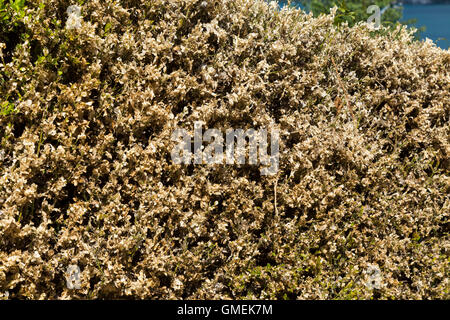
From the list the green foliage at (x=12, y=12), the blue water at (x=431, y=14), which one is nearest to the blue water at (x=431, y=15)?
the blue water at (x=431, y=14)

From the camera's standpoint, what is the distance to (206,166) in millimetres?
3203

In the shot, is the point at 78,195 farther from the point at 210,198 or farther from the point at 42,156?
the point at 210,198

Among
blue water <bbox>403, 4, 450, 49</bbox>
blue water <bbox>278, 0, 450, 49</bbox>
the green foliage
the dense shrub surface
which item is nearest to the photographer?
the dense shrub surface

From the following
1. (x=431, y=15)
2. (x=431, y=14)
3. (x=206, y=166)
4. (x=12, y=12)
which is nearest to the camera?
(x=12, y=12)

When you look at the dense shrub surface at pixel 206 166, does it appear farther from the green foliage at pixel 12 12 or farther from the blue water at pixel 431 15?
the blue water at pixel 431 15

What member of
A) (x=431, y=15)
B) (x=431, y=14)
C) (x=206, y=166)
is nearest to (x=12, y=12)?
(x=206, y=166)

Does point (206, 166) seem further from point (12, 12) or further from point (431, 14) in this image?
point (431, 14)

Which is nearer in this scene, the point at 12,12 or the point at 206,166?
the point at 12,12

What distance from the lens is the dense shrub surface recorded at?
285cm

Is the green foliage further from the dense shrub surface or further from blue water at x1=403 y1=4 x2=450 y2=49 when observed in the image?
blue water at x1=403 y1=4 x2=450 y2=49

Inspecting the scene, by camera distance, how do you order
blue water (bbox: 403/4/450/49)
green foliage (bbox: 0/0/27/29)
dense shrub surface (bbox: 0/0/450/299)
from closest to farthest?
dense shrub surface (bbox: 0/0/450/299)
green foliage (bbox: 0/0/27/29)
blue water (bbox: 403/4/450/49)

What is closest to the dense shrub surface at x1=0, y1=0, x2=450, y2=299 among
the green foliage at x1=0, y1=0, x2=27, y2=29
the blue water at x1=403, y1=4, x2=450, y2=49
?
the green foliage at x1=0, y1=0, x2=27, y2=29

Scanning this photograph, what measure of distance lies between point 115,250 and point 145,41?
5.23ft

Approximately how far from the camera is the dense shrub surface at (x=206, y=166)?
285cm
